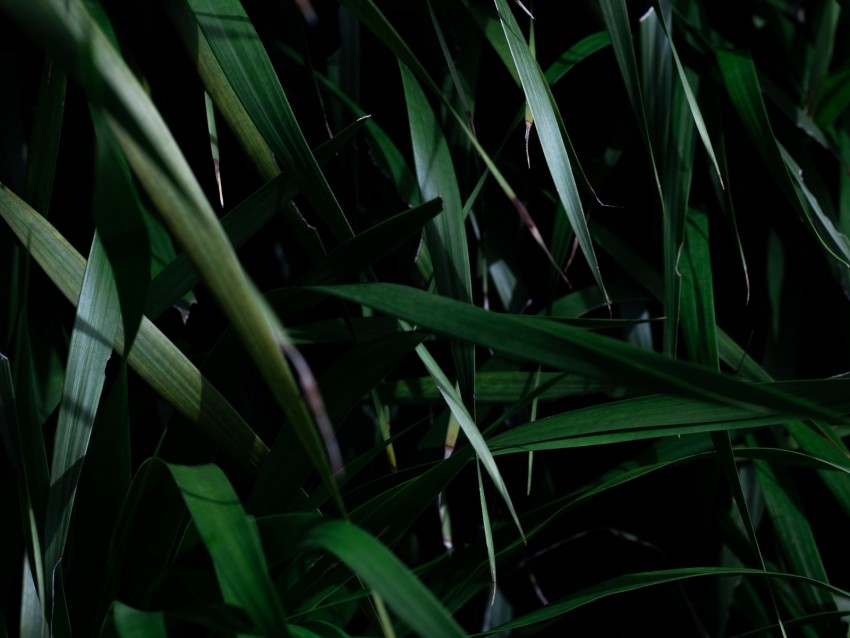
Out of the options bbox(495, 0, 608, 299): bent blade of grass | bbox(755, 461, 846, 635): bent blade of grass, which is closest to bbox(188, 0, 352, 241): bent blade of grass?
bbox(495, 0, 608, 299): bent blade of grass

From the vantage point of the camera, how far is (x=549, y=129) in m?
0.36

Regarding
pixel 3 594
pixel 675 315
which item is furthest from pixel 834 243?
pixel 3 594

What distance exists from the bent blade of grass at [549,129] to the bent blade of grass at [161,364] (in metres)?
0.18

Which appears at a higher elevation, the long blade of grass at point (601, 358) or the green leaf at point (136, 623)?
the long blade of grass at point (601, 358)

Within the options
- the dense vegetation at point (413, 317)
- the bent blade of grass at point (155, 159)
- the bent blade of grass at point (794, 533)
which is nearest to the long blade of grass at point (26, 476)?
the dense vegetation at point (413, 317)

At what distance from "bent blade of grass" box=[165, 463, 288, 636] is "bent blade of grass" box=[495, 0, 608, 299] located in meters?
0.19

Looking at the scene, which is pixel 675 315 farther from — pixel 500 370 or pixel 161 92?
pixel 161 92

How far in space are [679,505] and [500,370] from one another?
23cm

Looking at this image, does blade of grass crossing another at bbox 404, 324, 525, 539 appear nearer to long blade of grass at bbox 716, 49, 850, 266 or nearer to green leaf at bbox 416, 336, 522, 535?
green leaf at bbox 416, 336, 522, 535

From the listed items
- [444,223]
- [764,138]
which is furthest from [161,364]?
[764,138]

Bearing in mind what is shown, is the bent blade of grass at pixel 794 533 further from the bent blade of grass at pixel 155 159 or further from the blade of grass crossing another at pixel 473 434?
the bent blade of grass at pixel 155 159

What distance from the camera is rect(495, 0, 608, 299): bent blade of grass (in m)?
0.35

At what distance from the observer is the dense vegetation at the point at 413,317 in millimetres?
266

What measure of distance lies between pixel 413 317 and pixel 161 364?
142mm
